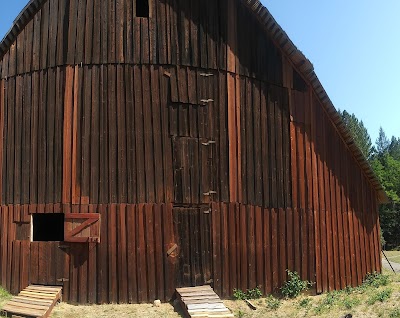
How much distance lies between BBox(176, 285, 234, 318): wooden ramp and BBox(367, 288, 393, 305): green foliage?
483 cm

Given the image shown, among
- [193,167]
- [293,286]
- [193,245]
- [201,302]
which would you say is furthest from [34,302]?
[293,286]

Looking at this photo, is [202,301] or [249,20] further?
[249,20]

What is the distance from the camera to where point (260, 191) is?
1758 centimetres

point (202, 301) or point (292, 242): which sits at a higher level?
point (292, 242)

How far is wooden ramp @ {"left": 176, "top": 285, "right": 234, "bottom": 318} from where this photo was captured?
14.0m

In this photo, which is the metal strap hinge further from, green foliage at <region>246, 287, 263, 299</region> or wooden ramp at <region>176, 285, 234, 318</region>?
green foliage at <region>246, 287, 263, 299</region>

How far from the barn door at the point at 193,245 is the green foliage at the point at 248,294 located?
0.98 m

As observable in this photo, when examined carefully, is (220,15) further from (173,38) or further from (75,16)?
(75,16)

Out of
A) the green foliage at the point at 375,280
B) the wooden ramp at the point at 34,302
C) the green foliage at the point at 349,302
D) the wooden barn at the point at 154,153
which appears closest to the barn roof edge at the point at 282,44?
the wooden barn at the point at 154,153

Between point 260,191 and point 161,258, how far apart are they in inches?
166

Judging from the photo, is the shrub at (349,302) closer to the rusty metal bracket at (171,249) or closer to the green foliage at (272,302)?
the green foliage at (272,302)

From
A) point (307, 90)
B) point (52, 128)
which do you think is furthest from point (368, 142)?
point (52, 128)

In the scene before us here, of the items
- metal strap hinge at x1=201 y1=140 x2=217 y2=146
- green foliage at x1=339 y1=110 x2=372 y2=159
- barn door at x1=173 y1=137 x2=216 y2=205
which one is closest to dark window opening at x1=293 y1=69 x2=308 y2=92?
metal strap hinge at x1=201 y1=140 x2=217 y2=146

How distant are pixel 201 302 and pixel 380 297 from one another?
18.9ft
